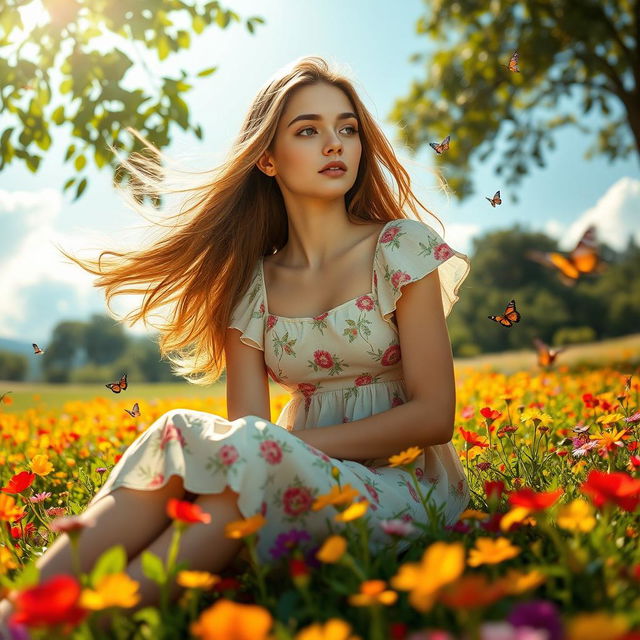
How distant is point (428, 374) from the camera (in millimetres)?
2721

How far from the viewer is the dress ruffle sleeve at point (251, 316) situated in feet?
10.4

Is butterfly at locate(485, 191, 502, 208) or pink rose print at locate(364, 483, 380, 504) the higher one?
butterfly at locate(485, 191, 502, 208)

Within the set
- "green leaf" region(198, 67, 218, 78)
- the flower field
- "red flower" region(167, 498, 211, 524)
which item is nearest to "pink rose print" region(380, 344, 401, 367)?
the flower field

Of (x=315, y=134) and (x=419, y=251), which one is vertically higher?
(x=315, y=134)

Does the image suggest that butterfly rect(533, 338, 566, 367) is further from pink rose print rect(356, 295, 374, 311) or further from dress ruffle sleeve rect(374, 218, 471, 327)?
pink rose print rect(356, 295, 374, 311)

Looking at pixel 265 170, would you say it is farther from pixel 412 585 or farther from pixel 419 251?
pixel 412 585

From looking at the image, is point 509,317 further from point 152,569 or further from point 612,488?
point 152,569

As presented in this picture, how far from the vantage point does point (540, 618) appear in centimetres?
108

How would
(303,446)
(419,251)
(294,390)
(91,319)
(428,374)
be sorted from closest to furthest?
(303,446)
(428,374)
(419,251)
(294,390)
(91,319)

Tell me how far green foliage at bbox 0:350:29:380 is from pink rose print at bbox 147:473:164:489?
45.6 meters

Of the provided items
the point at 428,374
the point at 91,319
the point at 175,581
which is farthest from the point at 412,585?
the point at 91,319

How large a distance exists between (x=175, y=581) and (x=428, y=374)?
1.24 meters

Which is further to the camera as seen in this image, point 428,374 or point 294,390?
point 294,390

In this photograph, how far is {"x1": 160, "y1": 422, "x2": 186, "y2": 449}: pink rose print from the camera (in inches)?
81.4
